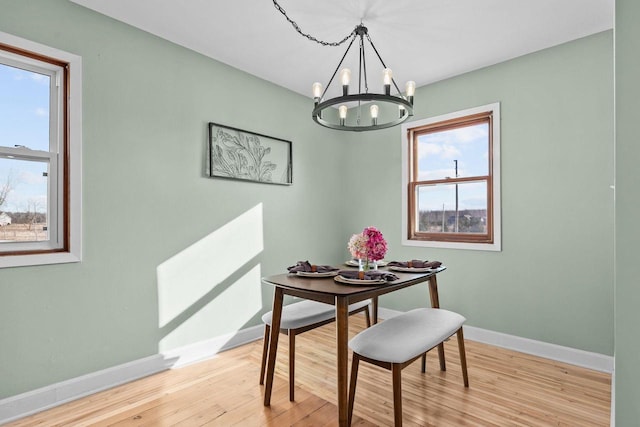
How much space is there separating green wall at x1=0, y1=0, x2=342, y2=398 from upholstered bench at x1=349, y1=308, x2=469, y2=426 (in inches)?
63.3

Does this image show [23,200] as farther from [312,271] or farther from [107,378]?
[312,271]

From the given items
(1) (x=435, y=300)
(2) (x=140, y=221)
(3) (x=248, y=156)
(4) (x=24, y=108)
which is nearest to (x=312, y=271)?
(1) (x=435, y=300)

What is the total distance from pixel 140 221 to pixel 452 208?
2.93 meters

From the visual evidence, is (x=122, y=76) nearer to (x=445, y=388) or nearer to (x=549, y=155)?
(x=445, y=388)

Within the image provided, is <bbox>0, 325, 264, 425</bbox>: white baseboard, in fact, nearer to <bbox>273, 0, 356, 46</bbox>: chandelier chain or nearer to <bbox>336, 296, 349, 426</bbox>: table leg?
<bbox>336, 296, 349, 426</bbox>: table leg

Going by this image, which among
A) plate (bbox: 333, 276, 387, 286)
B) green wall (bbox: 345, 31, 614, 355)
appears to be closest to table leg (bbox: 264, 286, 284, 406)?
plate (bbox: 333, 276, 387, 286)

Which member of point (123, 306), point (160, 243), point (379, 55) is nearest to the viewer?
point (123, 306)

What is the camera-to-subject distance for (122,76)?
2.45m

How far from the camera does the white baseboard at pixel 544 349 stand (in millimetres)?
2596

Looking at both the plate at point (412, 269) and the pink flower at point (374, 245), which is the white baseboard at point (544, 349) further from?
the pink flower at point (374, 245)

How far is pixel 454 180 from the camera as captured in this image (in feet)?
11.4

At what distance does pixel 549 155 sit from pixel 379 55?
171 centimetres

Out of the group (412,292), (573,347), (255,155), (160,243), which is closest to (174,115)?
(255,155)

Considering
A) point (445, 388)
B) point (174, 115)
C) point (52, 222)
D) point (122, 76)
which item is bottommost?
point (445, 388)
